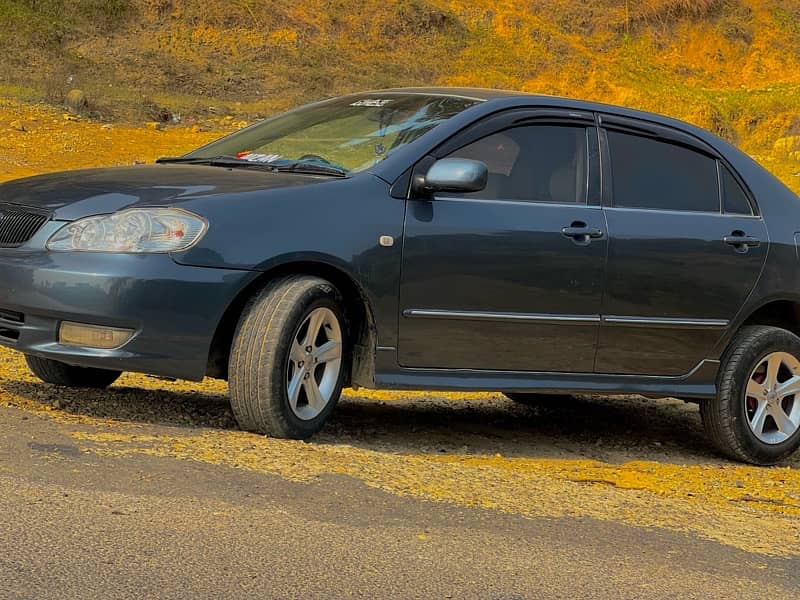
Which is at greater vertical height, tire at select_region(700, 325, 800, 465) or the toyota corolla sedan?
the toyota corolla sedan

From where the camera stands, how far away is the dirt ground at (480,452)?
4965 mm

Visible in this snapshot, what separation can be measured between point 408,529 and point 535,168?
2442 millimetres

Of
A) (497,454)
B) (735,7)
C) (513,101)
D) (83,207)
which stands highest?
(735,7)

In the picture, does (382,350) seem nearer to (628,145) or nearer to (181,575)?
(628,145)

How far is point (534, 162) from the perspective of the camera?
6.31 metres

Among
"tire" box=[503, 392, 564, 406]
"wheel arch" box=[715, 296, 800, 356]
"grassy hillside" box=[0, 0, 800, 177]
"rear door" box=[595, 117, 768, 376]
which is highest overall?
"grassy hillside" box=[0, 0, 800, 177]

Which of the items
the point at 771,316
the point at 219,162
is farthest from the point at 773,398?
the point at 219,162

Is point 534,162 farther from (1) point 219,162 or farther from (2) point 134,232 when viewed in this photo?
(2) point 134,232

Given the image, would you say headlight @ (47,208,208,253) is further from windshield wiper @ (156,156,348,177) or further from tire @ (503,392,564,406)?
tire @ (503,392,564,406)

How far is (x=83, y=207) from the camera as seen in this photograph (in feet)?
17.5

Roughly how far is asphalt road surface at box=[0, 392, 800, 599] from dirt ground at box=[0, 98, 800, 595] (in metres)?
0.08

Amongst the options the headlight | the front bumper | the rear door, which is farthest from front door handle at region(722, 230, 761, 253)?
the headlight

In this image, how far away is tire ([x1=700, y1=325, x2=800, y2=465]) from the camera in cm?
687

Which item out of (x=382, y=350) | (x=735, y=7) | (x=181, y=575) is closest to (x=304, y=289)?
(x=382, y=350)
